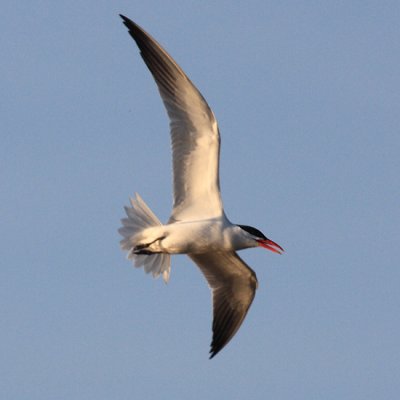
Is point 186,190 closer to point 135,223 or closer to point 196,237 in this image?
point 196,237

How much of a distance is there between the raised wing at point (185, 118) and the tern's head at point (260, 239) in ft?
2.23

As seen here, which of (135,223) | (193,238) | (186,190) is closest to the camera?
(193,238)

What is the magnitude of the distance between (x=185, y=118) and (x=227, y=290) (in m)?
→ 2.91

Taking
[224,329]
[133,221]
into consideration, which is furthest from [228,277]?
[133,221]

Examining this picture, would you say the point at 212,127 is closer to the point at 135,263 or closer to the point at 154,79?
the point at 154,79

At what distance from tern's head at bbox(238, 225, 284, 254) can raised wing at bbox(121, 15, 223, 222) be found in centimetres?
68

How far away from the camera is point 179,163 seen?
16297 mm

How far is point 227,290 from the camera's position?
1783 centimetres

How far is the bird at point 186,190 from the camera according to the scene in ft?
52.7

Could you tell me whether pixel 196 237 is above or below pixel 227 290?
above

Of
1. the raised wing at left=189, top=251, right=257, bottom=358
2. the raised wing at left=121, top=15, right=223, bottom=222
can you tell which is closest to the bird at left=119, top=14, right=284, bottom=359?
the raised wing at left=121, top=15, right=223, bottom=222

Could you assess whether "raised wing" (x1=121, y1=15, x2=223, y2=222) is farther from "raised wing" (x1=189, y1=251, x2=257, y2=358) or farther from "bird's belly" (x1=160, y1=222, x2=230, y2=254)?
"raised wing" (x1=189, y1=251, x2=257, y2=358)

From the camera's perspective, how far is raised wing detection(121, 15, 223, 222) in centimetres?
1603

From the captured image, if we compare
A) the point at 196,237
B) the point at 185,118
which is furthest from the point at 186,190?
the point at 185,118
